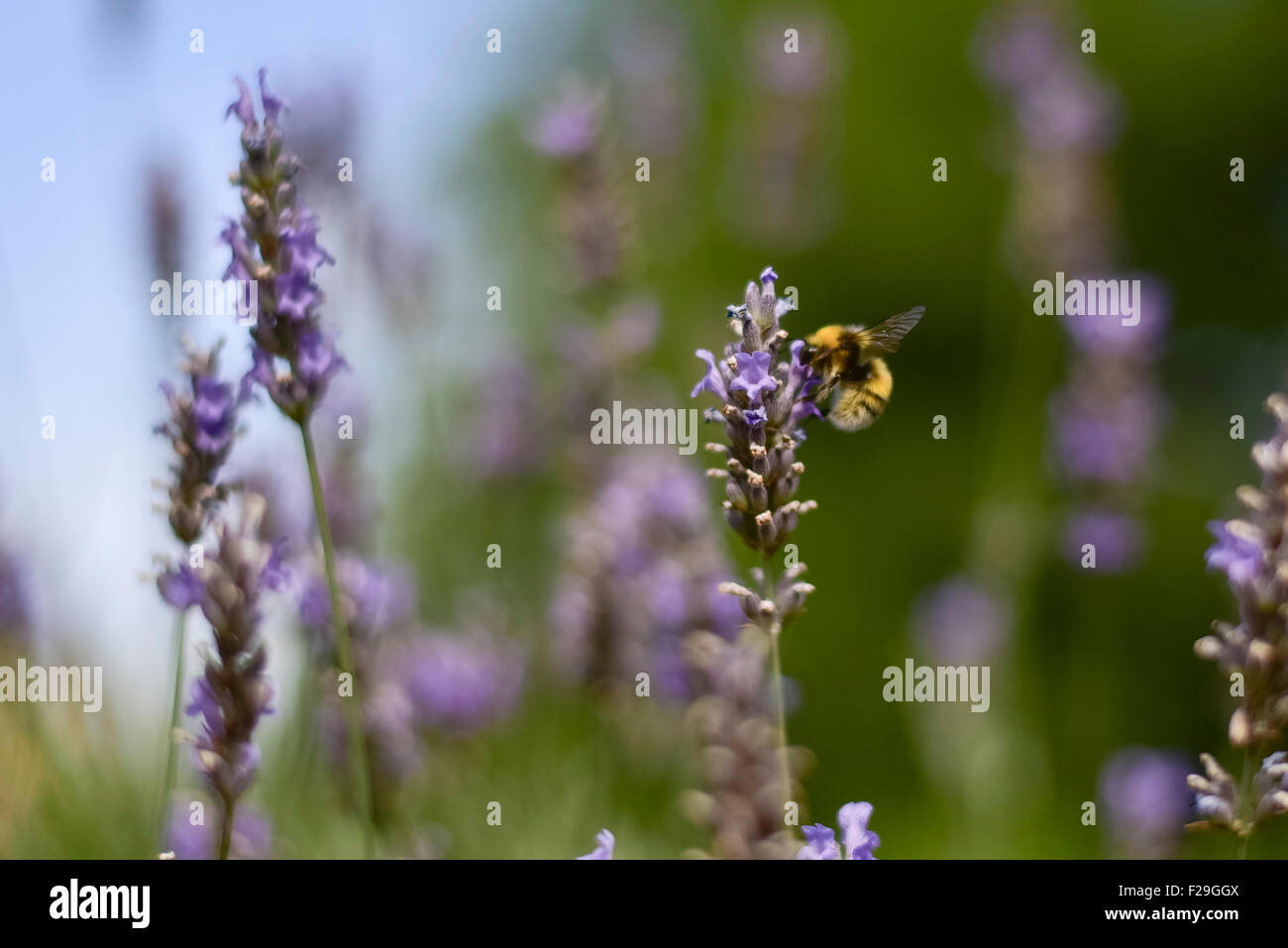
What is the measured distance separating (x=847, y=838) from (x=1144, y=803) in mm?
2154

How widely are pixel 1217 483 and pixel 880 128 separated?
2933 mm

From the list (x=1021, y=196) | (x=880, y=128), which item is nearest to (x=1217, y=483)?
(x=880, y=128)

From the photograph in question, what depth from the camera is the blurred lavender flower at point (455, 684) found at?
8.42 ft

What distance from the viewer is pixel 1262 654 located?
→ 53.7 inches

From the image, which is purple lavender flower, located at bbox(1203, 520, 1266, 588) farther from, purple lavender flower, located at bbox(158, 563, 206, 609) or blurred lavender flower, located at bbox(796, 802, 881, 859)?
purple lavender flower, located at bbox(158, 563, 206, 609)

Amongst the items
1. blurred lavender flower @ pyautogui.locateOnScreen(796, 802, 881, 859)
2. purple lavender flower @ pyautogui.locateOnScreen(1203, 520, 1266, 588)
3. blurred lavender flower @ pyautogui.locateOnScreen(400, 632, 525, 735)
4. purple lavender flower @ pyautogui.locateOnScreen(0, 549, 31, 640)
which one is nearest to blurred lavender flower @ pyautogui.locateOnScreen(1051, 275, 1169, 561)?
blurred lavender flower @ pyautogui.locateOnScreen(400, 632, 525, 735)

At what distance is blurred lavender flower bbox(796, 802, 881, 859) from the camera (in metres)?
1.20

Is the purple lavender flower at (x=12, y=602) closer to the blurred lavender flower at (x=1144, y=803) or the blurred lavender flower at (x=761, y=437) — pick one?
the blurred lavender flower at (x=761, y=437)

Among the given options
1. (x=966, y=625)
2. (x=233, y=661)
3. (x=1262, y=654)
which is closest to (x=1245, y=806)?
(x=1262, y=654)

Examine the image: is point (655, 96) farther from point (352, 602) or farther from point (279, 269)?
point (279, 269)

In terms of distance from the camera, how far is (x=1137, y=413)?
3.36 metres

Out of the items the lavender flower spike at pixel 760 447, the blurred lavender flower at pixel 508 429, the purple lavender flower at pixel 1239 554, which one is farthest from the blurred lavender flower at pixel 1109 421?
the lavender flower spike at pixel 760 447

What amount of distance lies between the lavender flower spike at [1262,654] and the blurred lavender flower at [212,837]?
58.0 inches

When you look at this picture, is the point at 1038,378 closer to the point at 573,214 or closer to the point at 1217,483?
the point at 1217,483
